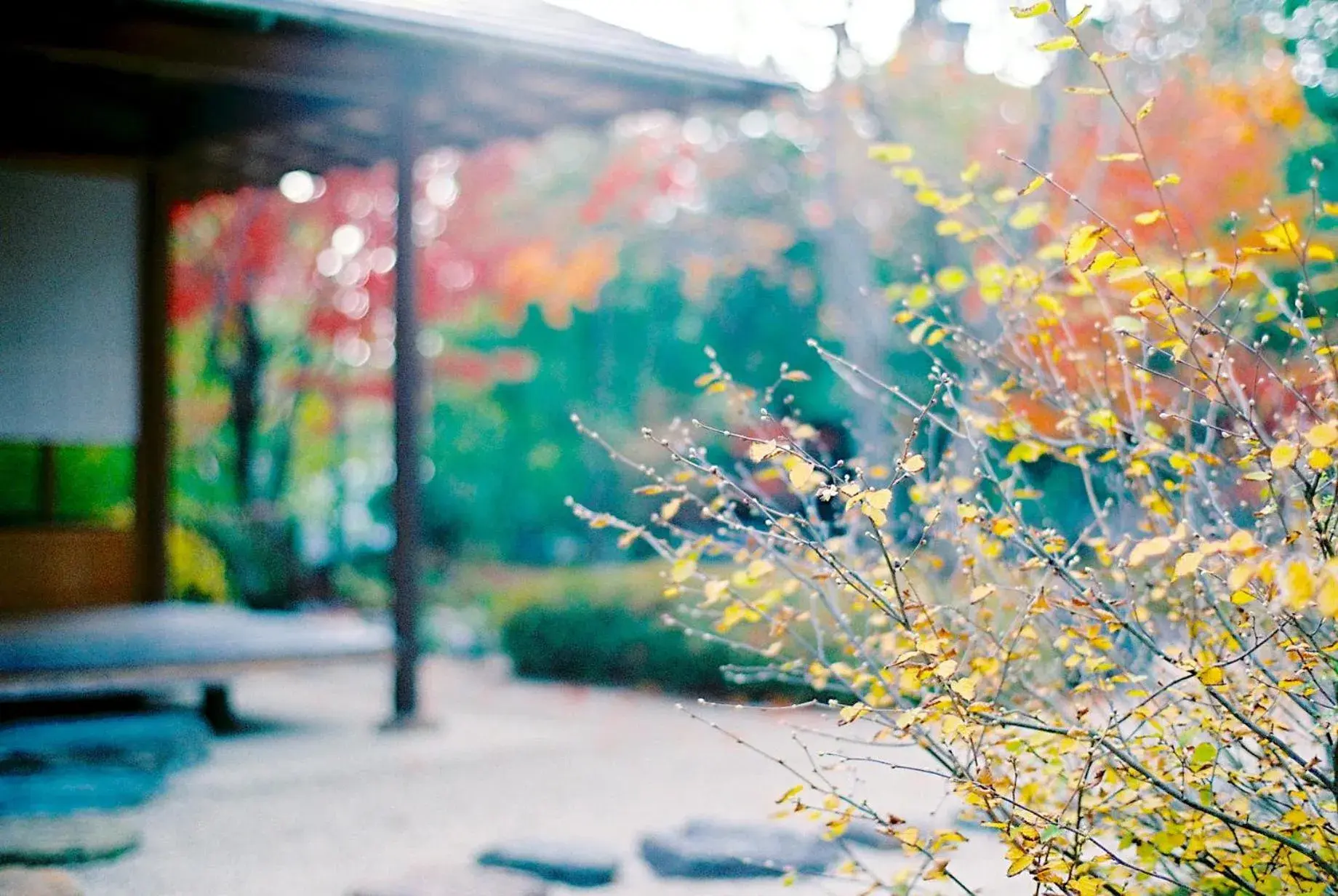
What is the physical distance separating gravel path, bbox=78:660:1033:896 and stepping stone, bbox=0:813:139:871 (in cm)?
8

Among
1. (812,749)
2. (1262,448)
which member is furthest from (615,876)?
(1262,448)

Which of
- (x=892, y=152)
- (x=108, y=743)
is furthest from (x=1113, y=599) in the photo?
(x=108, y=743)

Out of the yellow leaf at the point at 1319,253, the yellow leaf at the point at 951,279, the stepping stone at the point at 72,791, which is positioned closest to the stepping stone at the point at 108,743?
the stepping stone at the point at 72,791

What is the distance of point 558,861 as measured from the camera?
13.6 ft

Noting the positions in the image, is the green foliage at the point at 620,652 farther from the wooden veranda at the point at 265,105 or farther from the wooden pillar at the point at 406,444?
the wooden veranda at the point at 265,105

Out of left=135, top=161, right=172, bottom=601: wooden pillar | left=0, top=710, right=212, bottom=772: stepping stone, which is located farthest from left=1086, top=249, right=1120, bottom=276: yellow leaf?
left=135, top=161, right=172, bottom=601: wooden pillar

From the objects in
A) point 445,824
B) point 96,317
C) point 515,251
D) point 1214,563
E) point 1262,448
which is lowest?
point 445,824

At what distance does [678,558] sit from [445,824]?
107 inches

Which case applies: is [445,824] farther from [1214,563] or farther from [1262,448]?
[1262,448]

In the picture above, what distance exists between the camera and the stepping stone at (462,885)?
144 inches

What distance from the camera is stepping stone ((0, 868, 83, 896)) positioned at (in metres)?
3.67

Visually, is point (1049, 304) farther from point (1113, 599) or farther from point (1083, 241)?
point (1083, 241)

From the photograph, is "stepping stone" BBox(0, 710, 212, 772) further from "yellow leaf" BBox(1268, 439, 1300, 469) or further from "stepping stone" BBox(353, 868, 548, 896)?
"yellow leaf" BBox(1268, 439, 1300, 469)

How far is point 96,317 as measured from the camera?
7.62 m
